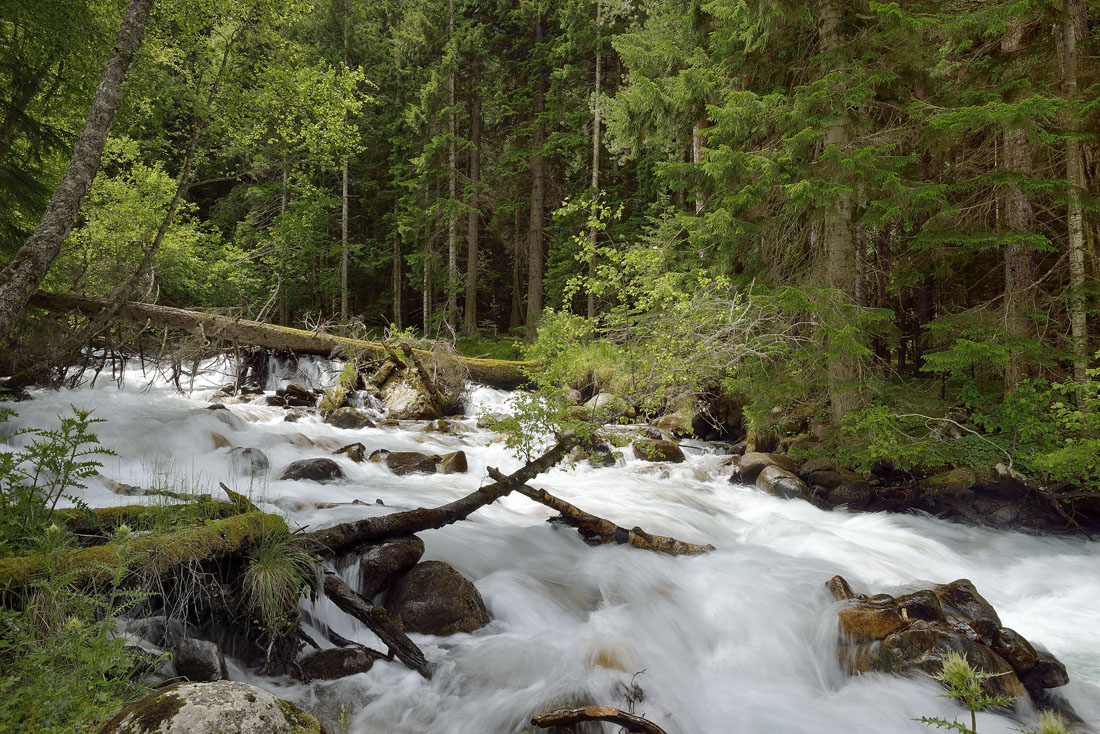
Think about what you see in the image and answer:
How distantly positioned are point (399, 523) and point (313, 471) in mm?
3530

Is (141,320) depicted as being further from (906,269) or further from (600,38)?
(600,38)

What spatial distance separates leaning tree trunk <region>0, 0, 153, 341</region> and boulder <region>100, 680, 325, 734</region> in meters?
4.36

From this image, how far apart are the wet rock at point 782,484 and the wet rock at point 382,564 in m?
6.07

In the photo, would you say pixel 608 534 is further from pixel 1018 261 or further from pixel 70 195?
pixel 1018 261

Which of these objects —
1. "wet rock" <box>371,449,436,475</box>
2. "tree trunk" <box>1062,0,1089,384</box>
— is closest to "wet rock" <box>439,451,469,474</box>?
"wet rock" <box>371,449,436,475</box>

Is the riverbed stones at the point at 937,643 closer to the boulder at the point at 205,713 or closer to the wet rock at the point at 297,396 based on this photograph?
the boulder at the point at 205,713

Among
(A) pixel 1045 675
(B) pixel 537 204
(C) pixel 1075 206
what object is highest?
(B) pixel 537 204

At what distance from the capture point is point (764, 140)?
425 inches

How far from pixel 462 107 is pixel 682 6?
30.8 feet

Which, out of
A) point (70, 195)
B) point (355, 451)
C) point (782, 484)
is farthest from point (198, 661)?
point (782, 484)

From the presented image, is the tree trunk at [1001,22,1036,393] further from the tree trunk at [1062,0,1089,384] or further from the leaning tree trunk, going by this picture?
the leaning tree trunk

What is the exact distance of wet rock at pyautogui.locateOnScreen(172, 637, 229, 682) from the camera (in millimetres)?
3199

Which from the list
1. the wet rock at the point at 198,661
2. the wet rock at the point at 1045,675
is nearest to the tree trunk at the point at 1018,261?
the wet rock at the point at 1045,675

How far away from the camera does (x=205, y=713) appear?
2.02 metres
